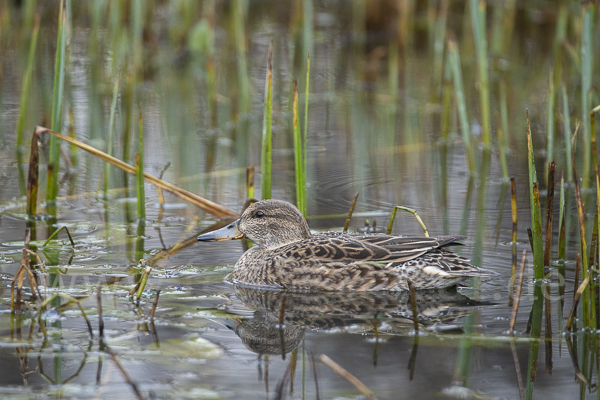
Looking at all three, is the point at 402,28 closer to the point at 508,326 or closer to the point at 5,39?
the point at 5,39

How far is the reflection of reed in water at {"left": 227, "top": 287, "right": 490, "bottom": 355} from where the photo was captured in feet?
14.0

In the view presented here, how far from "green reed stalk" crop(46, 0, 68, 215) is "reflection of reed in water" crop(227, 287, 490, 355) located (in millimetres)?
2076

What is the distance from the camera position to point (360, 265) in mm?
5297

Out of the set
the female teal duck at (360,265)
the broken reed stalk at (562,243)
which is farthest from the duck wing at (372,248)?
the broken reed stalk at (562,243)

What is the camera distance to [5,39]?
12.3 meters

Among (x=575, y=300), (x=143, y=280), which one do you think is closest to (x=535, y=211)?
(x=575, y=300)

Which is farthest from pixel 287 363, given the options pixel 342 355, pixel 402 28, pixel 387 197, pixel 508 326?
pixel 402 28

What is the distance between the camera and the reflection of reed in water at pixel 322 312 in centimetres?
427

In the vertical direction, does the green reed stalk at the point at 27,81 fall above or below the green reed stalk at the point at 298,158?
above

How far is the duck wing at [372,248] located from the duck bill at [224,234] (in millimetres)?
573

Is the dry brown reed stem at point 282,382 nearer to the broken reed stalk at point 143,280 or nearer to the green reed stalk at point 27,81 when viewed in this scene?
the broken reed stalk at point 143,280

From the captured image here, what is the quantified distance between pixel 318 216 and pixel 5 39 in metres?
7.60

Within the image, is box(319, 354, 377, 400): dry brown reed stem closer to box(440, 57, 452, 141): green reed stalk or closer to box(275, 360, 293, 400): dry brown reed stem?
box(275, 360, 293, 400): dry brown reed stem

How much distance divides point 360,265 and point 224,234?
3.63 feet
